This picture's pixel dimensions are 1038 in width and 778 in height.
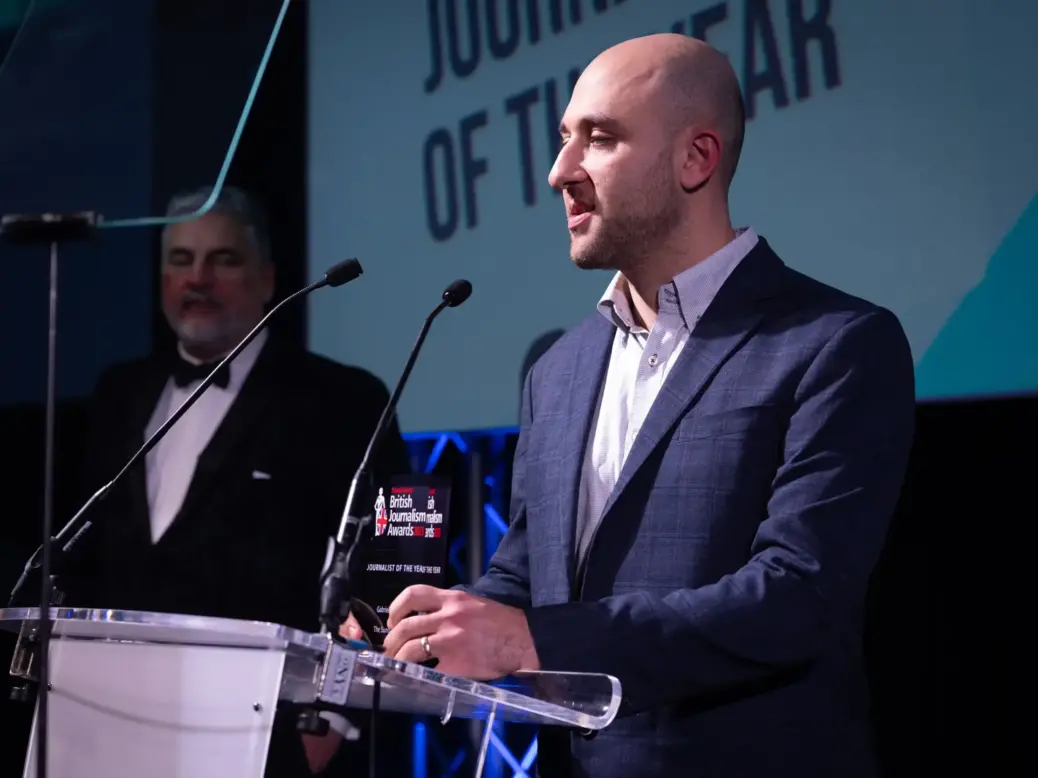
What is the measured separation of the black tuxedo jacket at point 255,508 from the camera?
3.51m

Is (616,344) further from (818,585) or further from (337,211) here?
(337,211)

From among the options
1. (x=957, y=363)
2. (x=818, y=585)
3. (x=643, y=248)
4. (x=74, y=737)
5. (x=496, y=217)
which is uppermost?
(x=496, y=217)

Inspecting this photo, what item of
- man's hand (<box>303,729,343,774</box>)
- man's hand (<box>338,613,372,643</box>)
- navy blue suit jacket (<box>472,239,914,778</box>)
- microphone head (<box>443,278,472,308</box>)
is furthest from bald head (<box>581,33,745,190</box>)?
man's hand (<box>303,729,343,774</box>)

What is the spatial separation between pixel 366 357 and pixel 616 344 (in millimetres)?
1554

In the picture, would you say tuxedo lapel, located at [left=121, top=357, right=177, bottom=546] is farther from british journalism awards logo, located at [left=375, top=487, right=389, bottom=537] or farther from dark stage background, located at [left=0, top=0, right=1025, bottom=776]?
dark stage background, located at [left=0, top=0, right=1025, bottom=776]

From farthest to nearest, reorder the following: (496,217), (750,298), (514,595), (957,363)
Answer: (496,217), (957,363), (514,595), (750,298)

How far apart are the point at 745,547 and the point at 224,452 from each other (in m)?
2.25

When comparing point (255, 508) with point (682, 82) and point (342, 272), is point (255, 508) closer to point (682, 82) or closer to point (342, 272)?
point (342, 272)

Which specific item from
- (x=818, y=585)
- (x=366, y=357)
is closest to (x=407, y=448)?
(x=366, y=357)

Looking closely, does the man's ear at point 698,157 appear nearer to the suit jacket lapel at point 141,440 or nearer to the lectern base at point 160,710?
the lectern base at point 160,710

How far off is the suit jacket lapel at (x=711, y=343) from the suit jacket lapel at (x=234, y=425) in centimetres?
209

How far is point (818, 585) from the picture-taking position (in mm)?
1601

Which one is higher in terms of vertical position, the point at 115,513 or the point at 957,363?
the point at 957,363

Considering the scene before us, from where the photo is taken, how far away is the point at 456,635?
1393mm
